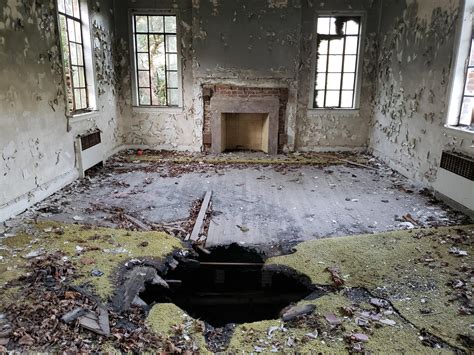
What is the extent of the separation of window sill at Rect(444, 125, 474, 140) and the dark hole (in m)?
2.91

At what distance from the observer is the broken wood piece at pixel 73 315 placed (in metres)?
2.39

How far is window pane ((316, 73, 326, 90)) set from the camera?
765cm

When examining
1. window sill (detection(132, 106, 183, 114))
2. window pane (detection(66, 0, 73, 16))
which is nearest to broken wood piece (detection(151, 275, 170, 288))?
window pane (detection(66, 0, 73, 16))

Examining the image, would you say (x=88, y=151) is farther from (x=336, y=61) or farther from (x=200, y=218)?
(x=336, y=61)

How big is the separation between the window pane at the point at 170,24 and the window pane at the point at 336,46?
3.23 metres

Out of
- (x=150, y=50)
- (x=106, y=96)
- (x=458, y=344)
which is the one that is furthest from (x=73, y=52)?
(x=458, y=344)

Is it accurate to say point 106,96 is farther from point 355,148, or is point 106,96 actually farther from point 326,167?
point 355,148

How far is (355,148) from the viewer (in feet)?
26.1

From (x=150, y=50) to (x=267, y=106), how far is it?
2693mm

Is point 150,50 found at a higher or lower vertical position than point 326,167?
higher

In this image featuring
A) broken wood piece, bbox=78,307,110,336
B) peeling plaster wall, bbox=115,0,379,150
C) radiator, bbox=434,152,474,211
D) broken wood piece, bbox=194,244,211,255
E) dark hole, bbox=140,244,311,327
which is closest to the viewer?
broken wood piece, bbox=78,307,110,336

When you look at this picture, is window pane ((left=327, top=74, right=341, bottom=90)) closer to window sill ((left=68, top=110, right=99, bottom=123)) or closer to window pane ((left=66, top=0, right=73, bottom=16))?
window sill ((left=68, top=110, right=99, bottom=123))

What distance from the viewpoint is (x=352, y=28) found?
7.44 meters

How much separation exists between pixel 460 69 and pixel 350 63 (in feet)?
10.5
